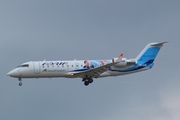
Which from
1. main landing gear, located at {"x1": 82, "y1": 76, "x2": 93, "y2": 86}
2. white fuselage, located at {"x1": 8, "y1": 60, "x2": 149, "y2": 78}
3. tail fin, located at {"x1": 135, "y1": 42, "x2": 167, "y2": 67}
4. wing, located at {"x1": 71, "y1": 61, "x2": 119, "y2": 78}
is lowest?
main landing gear, located at {"x1": 82, "y1": 76, "x2": 93, "y2": 86}

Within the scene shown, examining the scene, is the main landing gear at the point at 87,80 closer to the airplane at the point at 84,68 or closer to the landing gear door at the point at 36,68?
the airplane at the point at 84,68

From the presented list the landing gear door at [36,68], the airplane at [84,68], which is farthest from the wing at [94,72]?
the landing gear door at [36,68]

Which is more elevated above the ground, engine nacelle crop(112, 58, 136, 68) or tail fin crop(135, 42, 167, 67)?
tail fin crop(135, 42, 167, 67)

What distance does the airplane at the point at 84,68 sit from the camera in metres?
52.7

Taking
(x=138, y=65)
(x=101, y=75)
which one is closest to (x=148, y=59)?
(x=138, y=65)

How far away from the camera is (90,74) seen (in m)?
54.2

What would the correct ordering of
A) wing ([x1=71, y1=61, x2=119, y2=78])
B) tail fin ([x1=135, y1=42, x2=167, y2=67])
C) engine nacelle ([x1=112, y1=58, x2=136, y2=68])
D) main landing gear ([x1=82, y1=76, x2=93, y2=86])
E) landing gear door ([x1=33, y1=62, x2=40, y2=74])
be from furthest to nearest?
tail fin ([x1=135, y1=42, x2=167, y2=67]) → engine nacelle ([x1=112, y1=58, x2=136, y2=68]) → main landing gear ([x1=82, y1=76, x2=93, y2=86]) → wing ([x1=71, y1=61, x2=119, y2=78]) → landing gear door ([x1=33, y1=62, x2=40, y2=74])

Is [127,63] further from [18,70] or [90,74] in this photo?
[18,70]

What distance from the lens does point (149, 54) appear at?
5872 centimetres

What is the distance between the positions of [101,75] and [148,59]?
6623mm

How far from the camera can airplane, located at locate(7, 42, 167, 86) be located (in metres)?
52.7

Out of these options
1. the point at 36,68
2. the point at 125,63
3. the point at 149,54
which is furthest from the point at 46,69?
the point at 149,54

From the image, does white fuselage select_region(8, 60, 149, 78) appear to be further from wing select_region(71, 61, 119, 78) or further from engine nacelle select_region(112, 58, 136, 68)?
engine nacelle select_region(112, 58, 136, 68)

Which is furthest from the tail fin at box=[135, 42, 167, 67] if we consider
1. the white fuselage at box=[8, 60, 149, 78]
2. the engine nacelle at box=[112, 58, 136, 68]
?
the white fuselage at box=[8, 60, 149, 78]
